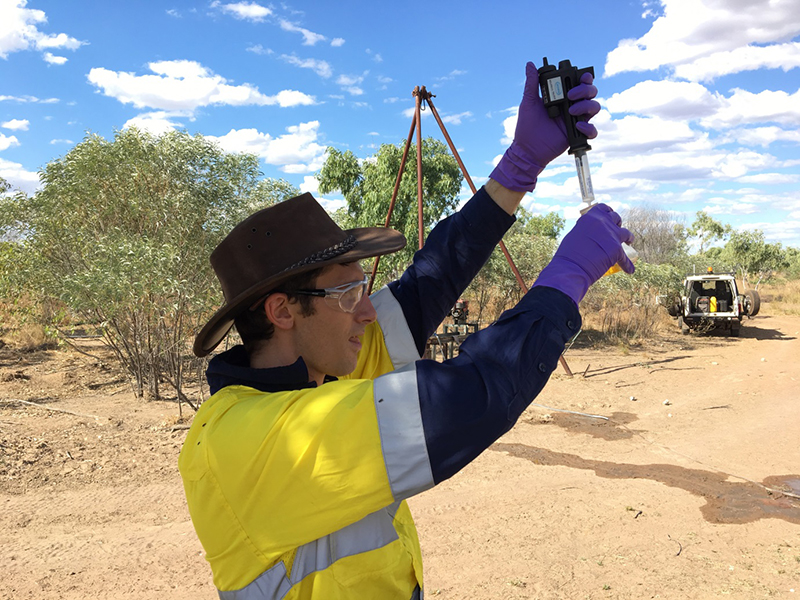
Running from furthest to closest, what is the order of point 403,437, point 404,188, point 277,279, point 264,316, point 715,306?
point 715,306
point 404,188
point 264,316
point 277,279
point 403,437

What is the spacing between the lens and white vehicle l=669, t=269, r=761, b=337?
627 inches

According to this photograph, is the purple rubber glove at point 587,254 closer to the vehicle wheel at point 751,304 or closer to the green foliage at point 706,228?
the vehicle wheel at point 751,304

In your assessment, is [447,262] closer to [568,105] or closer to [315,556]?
[568,105]

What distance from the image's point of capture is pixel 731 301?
17.1m

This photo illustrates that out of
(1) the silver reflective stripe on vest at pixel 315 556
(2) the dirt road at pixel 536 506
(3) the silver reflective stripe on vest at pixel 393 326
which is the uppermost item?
(3) the silver reflective stripe on vest at pixel 393 326

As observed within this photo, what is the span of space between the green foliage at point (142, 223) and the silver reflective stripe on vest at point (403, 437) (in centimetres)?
753

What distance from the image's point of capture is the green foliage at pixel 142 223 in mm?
8430

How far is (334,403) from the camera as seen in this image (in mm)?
1019

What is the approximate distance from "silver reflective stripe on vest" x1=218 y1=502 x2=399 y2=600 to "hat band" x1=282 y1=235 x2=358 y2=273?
55 cm

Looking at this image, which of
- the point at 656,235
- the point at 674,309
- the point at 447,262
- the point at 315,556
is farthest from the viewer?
the point at 656,235

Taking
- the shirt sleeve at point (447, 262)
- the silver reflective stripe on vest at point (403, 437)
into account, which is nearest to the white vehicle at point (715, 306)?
the shirt sleeve at point (447, 262)

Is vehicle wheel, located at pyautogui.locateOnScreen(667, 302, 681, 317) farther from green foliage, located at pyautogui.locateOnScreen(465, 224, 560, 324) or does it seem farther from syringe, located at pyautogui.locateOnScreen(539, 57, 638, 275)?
syringe, located at pyautogui.locateOnScreen(539, 57, 638, 275)

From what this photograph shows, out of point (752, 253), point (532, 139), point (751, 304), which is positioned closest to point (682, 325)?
point (751, 304)

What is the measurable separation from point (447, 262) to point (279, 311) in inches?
23.5
